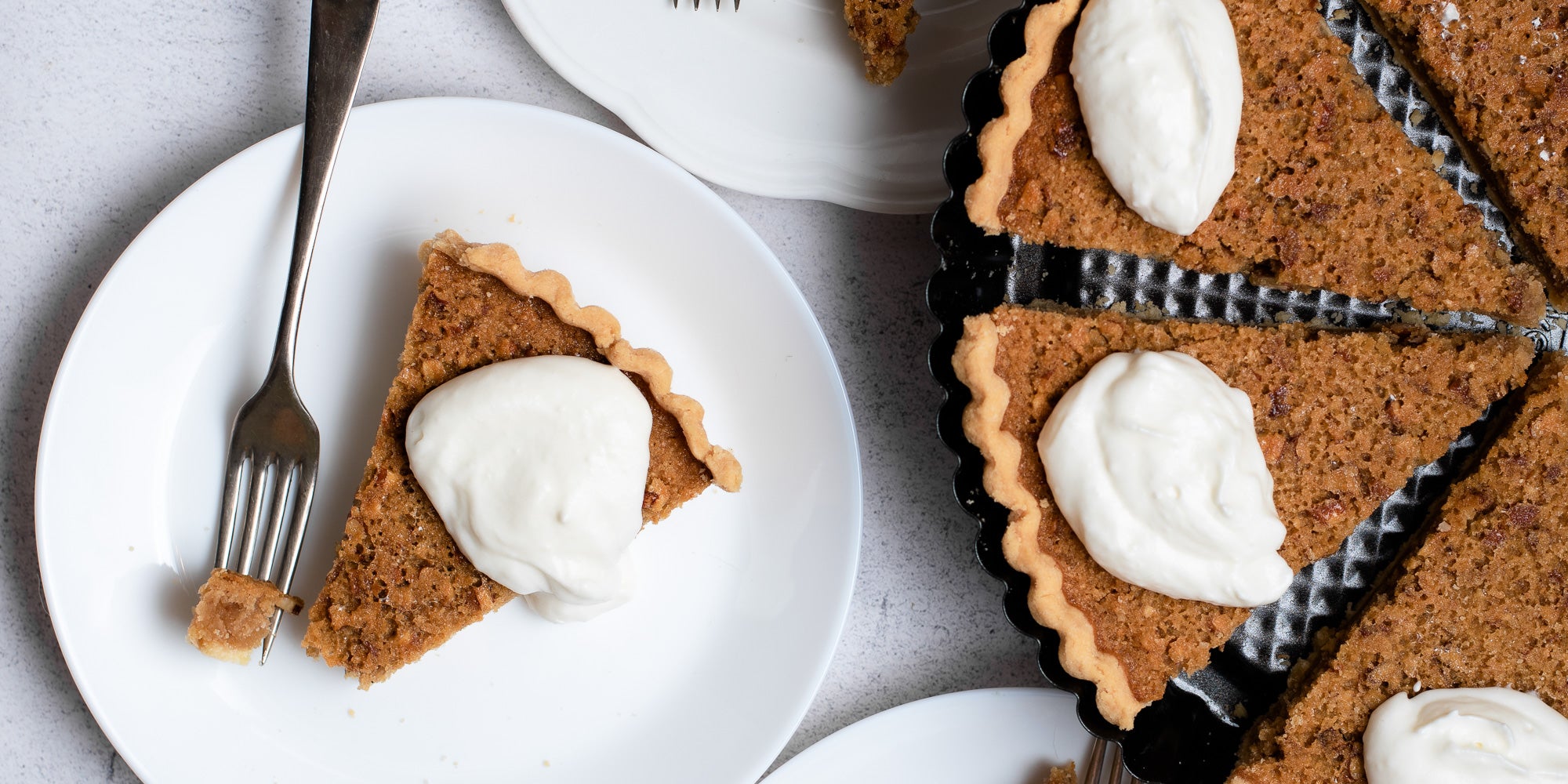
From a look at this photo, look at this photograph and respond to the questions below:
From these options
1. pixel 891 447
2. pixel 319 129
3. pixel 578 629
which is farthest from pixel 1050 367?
pixel 319 129

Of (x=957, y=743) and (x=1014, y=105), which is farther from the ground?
(x=1014, y=105)

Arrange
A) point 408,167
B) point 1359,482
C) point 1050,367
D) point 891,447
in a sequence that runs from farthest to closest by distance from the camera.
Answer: point 891,447 → point 408,167 → point 1359,482 → point 1050,367

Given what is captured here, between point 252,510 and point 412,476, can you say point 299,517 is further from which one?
point 412,476

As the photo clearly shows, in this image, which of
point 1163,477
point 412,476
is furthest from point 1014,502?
point 412,476

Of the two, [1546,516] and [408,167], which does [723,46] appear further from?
[1546,516]

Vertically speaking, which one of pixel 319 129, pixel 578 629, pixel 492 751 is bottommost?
pixel 492 751

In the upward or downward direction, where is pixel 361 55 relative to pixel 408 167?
upward
